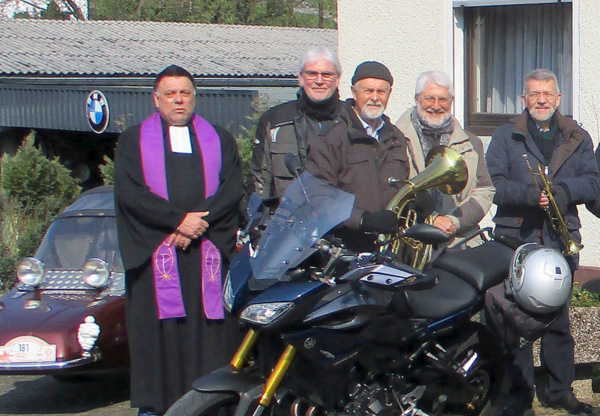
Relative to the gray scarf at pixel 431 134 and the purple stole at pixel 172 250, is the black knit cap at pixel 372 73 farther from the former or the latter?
the purple stole at pixel 172 250

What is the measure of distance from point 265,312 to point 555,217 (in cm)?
202

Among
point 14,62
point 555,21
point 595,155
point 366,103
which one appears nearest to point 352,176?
point 366,103

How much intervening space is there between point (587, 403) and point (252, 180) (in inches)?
87.1

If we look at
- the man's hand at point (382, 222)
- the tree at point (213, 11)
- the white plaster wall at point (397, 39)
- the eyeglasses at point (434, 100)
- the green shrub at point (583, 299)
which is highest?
the tree at point (213, 11)

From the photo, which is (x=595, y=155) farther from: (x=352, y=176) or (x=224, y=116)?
(x=224, y=116)

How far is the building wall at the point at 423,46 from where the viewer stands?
7211 mm

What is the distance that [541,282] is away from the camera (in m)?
4.19

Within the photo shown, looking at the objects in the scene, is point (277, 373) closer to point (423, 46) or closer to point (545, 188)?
point (545, 188)

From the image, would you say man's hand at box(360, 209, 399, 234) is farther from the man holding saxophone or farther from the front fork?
the man holding saxophone

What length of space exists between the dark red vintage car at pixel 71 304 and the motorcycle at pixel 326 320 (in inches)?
68.3

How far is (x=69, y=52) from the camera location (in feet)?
74.2

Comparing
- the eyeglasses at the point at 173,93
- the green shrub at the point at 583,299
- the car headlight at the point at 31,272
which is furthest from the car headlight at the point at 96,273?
the green shrub at the point at 583,299

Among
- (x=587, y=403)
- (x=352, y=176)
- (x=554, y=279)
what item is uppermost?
(x=352, y=176)


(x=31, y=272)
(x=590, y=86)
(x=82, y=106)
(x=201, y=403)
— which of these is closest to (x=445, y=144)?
(x=201, y=403)
